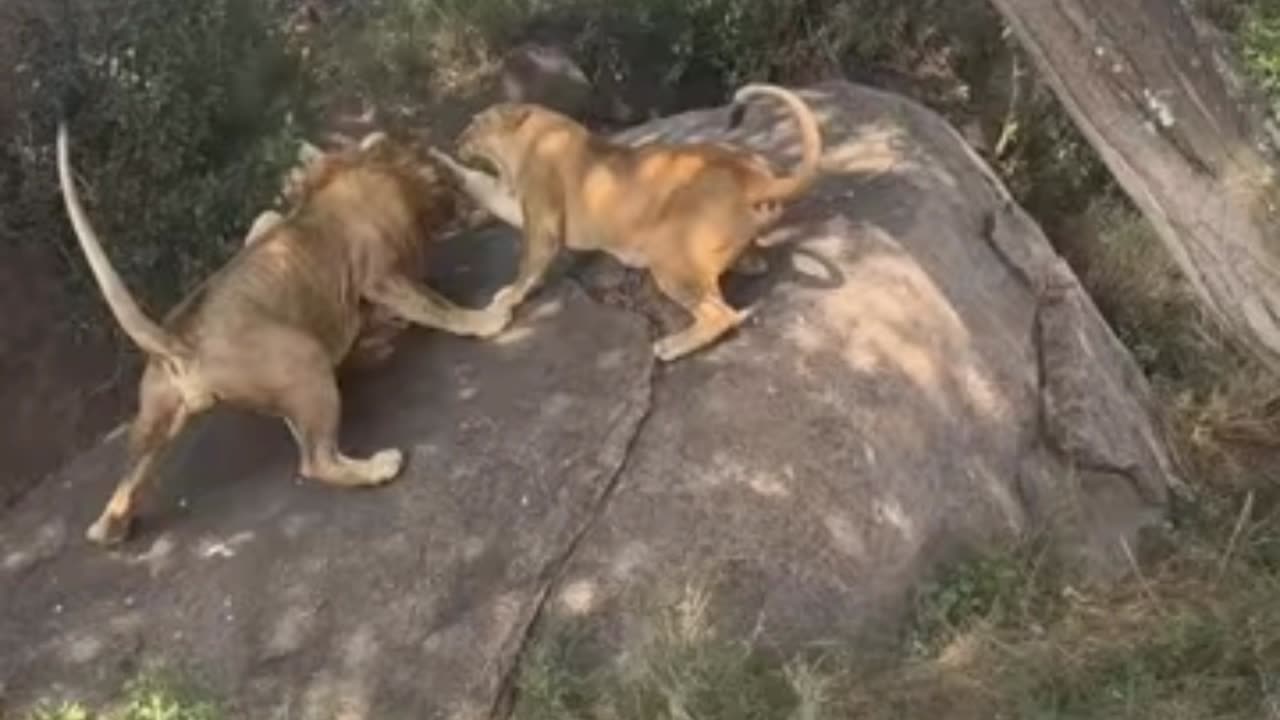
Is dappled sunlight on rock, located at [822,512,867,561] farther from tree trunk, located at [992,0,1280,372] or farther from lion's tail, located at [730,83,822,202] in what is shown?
tree trunk, located at [992,0,1280,372]

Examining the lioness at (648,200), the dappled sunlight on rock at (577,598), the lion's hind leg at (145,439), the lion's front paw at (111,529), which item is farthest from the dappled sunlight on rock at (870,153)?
the lion's front paw at (111,529)

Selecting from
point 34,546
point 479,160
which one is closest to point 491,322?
point 479,160

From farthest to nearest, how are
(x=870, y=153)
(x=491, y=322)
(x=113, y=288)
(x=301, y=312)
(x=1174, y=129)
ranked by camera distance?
(x=870, y=153), (x=491, y=322), (x=301, y=312), (x=113, y=288), (x=1174, y=129)

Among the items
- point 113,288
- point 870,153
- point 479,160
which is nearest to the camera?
point 113,288

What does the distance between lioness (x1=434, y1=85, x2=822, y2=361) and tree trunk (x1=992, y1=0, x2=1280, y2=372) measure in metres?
0.85

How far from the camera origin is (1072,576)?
5020 mm

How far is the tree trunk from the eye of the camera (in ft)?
13.3

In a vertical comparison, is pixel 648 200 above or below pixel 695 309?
above

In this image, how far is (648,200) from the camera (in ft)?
15.8

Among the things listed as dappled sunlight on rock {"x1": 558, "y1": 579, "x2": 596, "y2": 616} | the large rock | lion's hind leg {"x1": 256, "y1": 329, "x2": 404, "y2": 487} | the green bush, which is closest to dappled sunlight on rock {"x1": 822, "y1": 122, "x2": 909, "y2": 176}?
the large rock

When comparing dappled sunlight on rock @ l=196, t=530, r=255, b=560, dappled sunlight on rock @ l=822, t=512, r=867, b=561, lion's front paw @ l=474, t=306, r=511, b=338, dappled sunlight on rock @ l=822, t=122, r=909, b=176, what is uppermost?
dappled sunlight on rock @ l=822, t=122, r=909, b=176

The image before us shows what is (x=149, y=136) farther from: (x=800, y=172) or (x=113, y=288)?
(x=800, y=172)

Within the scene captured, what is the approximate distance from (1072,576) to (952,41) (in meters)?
2.76

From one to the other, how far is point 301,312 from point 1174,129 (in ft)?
6.19
